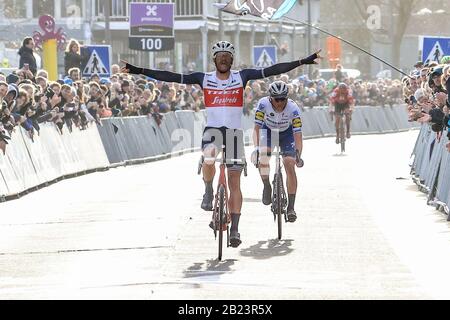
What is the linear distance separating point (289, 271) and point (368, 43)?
88.5 m

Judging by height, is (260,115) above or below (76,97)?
above

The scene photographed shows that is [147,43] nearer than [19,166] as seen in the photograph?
No

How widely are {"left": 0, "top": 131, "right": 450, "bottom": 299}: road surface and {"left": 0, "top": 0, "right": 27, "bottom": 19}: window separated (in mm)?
50524

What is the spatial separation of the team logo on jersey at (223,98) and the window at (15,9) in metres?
59.9

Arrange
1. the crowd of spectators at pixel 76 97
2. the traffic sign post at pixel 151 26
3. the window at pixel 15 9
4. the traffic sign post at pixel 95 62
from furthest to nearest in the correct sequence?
the window at pixel 15 9, the traffic sign post at pixel 151 26, the traffic sign post at pixel 95 62, the crowd of spectators at pixel 76 97

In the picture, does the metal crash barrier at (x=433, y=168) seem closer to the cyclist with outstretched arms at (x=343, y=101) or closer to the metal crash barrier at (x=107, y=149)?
the metal crash barrier at (x=107, y=149)

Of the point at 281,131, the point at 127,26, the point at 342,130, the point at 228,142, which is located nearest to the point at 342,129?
the point at 342,130

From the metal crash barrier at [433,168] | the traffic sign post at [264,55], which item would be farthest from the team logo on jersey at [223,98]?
the traffic sign post at [264,55]

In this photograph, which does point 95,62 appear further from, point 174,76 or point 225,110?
point 225,110

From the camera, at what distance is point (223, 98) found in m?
15.2

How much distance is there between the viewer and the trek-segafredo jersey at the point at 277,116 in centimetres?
1734

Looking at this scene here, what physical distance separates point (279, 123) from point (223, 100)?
227 centimetres

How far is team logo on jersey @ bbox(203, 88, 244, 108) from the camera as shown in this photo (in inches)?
600

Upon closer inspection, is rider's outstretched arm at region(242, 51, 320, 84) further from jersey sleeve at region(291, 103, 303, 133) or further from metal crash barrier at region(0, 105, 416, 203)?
metal crash barrier at region(0, 105, 416, 203)
